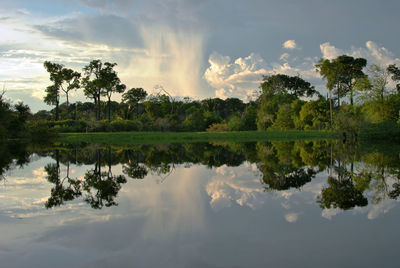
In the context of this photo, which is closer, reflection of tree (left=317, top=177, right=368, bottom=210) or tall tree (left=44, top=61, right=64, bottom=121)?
reflection of tree (left=317, top=177, right=368, bottom=210)

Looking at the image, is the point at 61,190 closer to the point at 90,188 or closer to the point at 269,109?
the point at 90,188

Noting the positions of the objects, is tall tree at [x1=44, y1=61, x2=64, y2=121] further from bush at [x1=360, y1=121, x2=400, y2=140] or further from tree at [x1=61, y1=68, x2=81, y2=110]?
bush at [x1=360, y1=121, x2=400, y2=140]

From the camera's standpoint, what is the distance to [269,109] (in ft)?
206

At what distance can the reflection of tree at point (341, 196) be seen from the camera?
7.78m

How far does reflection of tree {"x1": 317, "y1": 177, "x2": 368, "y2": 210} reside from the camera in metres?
7.78

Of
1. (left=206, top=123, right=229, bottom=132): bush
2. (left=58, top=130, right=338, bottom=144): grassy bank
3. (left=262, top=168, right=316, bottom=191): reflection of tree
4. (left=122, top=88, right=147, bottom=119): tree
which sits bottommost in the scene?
(left=262, top=168, right=316, bottom=191): reflection of tree

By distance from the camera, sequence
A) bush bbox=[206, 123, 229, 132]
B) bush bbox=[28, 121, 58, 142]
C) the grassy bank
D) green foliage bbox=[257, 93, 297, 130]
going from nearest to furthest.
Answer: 1. the grassy bank
2. bush bbox=[28, 121, 58, 142]
3. green foliage bbox=[257, 93, 297, 130]
4. bush bbox=[206, 123, 229, 132]

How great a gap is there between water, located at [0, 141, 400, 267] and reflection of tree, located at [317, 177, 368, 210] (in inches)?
1.0

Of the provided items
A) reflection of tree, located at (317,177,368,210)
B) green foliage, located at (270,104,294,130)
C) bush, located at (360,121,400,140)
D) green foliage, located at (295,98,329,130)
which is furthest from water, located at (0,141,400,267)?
green foliage, located at (270,104,294,130)

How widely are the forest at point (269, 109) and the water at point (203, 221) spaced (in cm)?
3237

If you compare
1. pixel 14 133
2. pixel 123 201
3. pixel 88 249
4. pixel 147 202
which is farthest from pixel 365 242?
pixel 14 133

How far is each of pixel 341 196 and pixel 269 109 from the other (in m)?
55.2

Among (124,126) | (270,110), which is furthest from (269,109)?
(124,126)

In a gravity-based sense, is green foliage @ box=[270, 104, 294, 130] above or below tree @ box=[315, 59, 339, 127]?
below
